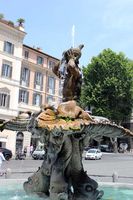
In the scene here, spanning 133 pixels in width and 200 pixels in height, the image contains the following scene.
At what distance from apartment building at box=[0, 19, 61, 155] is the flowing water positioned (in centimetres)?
3101

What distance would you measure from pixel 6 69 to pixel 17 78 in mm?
2091

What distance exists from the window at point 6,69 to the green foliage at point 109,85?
411 inches

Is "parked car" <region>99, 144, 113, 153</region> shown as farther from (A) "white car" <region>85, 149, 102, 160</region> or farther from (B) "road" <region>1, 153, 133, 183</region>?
(B) "road" <region>1, 153, 133, 183</region>

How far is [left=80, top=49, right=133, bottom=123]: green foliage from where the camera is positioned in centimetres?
5147

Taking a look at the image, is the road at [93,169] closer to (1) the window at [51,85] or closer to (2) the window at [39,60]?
(2) the window at [39,60]

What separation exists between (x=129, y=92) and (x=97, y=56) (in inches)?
256

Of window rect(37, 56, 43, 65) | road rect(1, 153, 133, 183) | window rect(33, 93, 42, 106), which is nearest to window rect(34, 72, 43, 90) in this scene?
window rect(33, 93, 42, 106)

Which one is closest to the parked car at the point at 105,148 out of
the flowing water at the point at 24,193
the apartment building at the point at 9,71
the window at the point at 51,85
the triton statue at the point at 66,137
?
the window at the point at 51,85

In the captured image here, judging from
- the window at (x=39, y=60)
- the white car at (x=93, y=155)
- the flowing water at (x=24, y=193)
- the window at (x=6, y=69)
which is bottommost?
the flowing water at (x=24, y=193)

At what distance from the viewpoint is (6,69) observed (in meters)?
45.3

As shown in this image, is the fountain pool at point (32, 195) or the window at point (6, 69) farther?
the window at point (6, 69)

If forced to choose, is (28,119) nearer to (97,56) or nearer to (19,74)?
(19,74)

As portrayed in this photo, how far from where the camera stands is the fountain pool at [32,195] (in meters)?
9.29

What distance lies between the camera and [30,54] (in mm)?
52250
